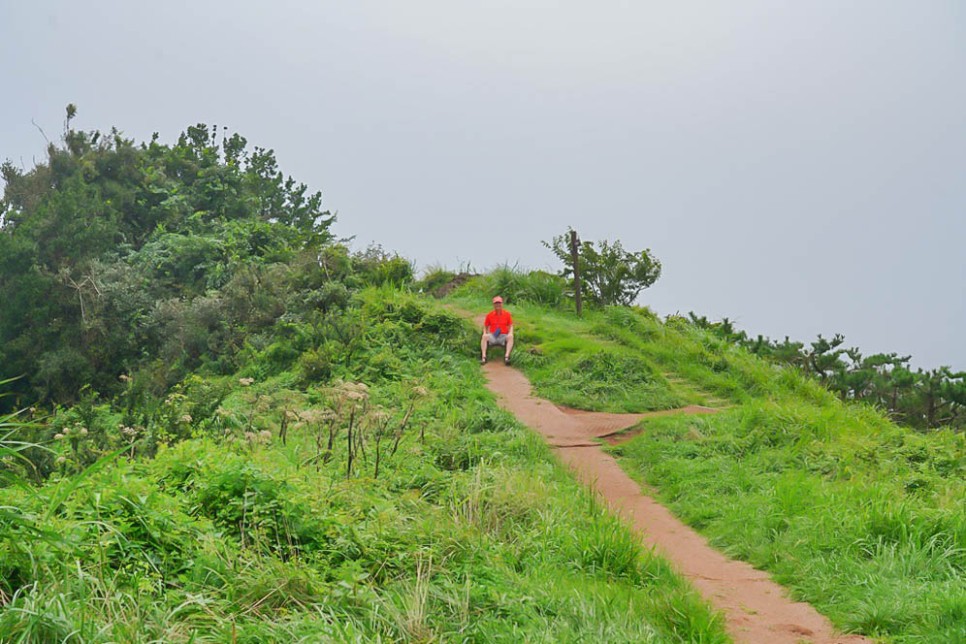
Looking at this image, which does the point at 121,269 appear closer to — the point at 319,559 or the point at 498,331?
the point at 498,331

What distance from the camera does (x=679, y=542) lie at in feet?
22.1

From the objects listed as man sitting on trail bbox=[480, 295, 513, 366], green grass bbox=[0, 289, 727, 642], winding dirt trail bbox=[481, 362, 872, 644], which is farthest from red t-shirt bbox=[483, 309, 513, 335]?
green grass bbox=[0, 289, 727, 642]

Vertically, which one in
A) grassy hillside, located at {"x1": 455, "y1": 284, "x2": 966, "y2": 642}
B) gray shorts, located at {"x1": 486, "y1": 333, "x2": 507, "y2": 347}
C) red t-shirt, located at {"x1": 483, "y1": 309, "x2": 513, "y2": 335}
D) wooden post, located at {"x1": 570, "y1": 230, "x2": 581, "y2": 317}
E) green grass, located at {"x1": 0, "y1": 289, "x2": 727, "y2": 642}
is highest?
wooden post, located at {"x1": 570, "y1": 230, "x2": 581, "y2": 317}

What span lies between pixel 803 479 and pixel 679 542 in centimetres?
154

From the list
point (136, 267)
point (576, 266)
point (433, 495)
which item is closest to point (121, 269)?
point (136, 267)

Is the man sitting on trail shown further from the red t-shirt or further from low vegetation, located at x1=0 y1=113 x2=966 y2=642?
low vegetation, located at x1=0 y1=113 x2=966 y2=642

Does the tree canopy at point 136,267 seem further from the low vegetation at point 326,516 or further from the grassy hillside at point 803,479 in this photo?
the grassy hillside at point 803,479

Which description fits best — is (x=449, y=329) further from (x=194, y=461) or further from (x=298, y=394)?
(x=194, y=461)

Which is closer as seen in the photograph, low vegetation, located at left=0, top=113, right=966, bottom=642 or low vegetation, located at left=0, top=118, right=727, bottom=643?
low vegetation, located at left=0, top=118, right=727, bottom=643

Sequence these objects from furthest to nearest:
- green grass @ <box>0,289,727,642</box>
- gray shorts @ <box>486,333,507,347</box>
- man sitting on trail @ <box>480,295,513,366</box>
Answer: gray shorts @ <box>486,333,507,347</box>
man sitting on trail @ <box>480,295,513,366</box>
green grass @ <box>0,289,727,642</box>

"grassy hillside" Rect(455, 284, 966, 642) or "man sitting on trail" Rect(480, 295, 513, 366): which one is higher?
"man sitting on trail" Rect(480, 295, 513, 366)

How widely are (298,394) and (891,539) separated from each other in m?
8.56

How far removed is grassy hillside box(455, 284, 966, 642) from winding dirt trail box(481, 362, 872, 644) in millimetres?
161

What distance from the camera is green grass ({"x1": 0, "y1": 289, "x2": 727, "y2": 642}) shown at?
157 inches
